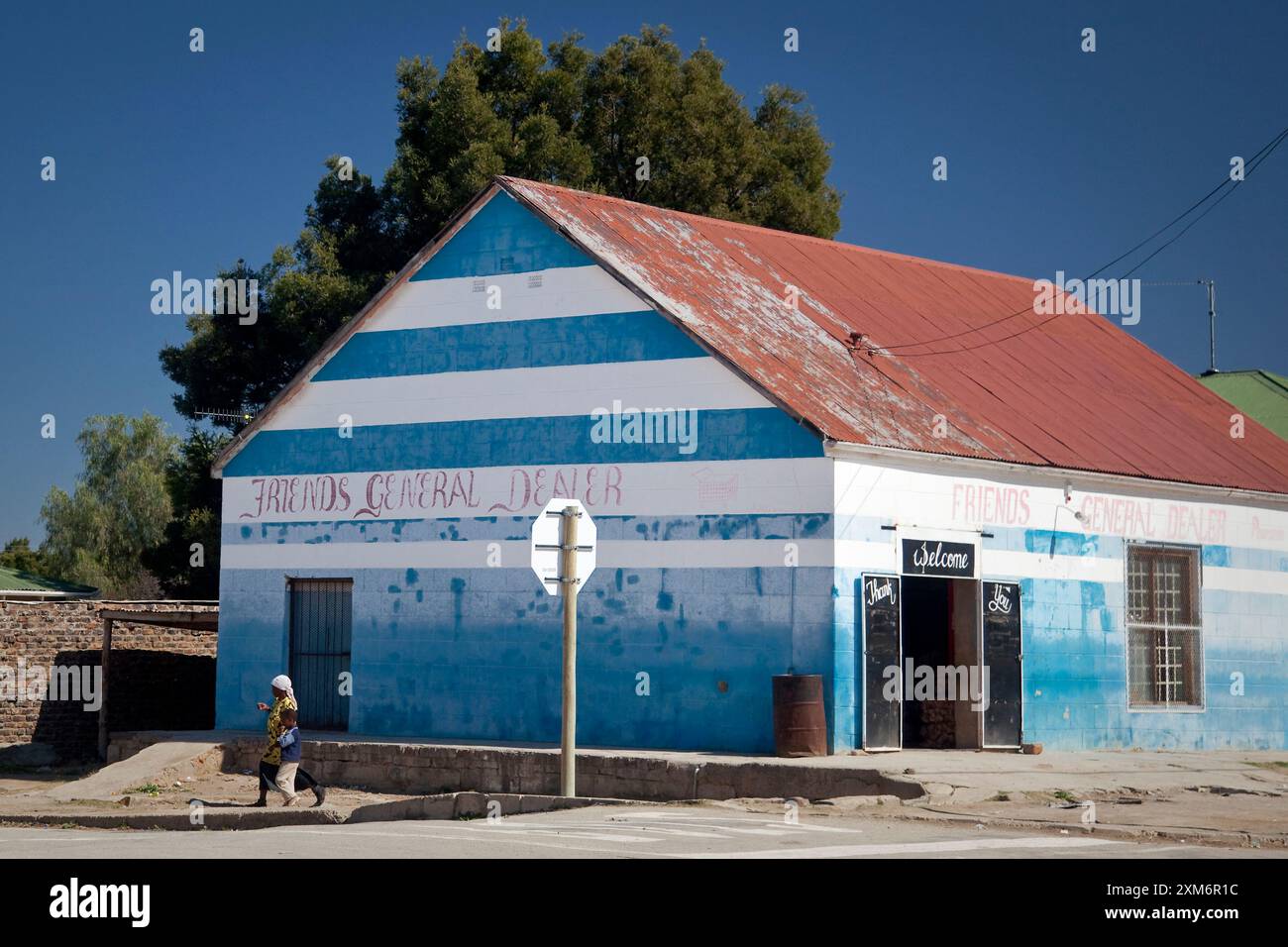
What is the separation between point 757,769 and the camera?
738 inches

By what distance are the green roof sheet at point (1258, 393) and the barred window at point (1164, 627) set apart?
12.1m

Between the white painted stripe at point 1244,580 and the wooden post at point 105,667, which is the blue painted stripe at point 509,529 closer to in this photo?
the wooden post at point 105,667

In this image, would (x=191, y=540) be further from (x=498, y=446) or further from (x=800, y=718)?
(x=800, y=718)

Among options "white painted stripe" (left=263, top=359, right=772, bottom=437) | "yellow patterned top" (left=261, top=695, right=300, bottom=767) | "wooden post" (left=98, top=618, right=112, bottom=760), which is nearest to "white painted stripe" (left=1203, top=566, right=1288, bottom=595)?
"white painted stripe" (left=263, top=359, right=772, bottom=437)

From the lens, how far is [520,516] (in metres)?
23.5

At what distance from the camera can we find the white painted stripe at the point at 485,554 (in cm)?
2128

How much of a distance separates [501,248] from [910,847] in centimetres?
1334

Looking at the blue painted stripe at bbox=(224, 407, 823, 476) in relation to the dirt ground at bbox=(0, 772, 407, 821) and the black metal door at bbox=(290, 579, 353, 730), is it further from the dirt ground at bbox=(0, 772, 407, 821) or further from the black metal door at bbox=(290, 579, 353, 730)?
the dirt ground at bbox=(0, 772, 407, 821)


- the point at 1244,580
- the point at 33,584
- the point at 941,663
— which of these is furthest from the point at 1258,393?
the point at 33,584

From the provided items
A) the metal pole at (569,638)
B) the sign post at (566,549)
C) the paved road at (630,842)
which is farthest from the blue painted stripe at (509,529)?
the paved road at (630,842)
